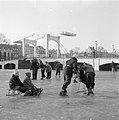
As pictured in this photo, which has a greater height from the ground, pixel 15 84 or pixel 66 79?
pixel 66 79

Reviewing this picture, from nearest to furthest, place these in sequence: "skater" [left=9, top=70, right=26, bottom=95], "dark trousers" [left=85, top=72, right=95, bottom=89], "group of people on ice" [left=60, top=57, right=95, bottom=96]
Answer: "group of people on ice" [left=60, top=57, right=95, bottom=96] → "skater" [left=9, top=70, right=26, bottom=95] → "dark trousers" [left=85, top=72, right=95, bottom=89]

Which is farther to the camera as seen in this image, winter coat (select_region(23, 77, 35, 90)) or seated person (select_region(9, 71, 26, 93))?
seated person (select_region(9, 71, 26, 93))

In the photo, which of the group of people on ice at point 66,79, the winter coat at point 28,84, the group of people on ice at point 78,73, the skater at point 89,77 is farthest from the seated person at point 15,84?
the skater at point 89,77

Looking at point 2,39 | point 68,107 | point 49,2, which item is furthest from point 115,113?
point 2,39

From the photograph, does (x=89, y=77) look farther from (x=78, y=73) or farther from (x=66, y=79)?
(x=66, y=79)

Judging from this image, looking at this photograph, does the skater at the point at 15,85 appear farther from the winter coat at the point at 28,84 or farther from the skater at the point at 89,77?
the skater at the point at 89,77

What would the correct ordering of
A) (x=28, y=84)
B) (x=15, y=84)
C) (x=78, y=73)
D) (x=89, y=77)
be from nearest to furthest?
1. (x=28, y=84)
2. (x=15, y=84)
3. (x=89, y=77)
4. (x=78, y=73)

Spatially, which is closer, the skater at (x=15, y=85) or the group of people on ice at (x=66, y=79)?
the group of people on ice at (x=66, y=79)

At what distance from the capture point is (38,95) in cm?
802

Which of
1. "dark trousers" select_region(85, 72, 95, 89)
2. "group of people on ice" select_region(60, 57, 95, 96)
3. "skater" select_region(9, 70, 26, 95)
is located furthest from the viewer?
"dark trousers" select_region(85, 72, 95, 89)

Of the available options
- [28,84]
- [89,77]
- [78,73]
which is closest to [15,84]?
[28,84]

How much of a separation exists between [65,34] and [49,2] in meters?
51.4

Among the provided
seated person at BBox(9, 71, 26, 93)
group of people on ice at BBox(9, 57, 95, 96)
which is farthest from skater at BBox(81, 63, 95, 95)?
seated person at BBox(9, 71, 26, 93)

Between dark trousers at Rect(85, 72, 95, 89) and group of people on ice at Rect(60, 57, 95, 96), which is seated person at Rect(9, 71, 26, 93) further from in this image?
dark trousers at Rect(85, 72, 95, 89)
